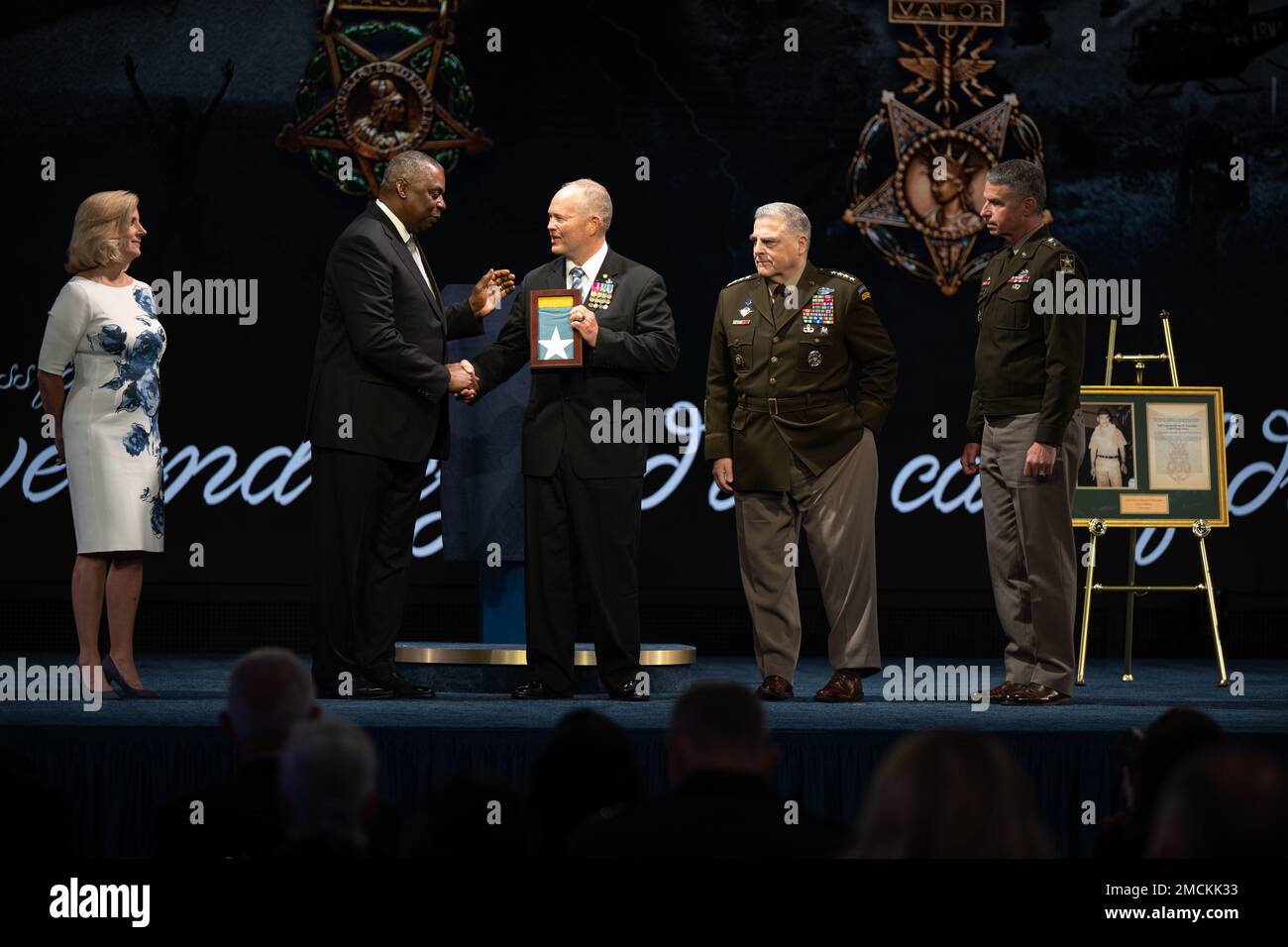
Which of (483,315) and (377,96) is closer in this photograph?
(483,315)

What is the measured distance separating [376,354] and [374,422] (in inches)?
8.8

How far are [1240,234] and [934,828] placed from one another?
22.6 ft

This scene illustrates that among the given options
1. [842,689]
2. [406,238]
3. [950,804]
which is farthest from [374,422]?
[950,804]

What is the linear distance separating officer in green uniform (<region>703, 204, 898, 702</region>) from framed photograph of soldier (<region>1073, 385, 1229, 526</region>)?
1485 mm

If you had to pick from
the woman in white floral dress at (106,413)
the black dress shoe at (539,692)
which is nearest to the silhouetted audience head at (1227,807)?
A: the black dress shoe at (539,692)

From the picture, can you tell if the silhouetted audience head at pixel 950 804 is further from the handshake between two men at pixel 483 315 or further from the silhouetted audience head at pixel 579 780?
the handshake between two men at pixel 483 315

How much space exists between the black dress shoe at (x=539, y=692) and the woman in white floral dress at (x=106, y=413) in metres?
1.22

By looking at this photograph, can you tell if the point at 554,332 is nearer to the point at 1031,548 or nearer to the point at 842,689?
the point at 842,689

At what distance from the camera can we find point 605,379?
5773mm

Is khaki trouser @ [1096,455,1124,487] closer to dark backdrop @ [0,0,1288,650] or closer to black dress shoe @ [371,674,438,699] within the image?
dark backdrop @ [0,0,1288,650]

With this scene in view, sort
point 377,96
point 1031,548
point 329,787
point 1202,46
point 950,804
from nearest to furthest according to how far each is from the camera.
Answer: point 950,804
point 329,787
point 1031,548
point 377,96
point 1202,46

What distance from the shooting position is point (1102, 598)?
A: 8156 millimetres

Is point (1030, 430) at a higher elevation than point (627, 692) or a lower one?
higher
